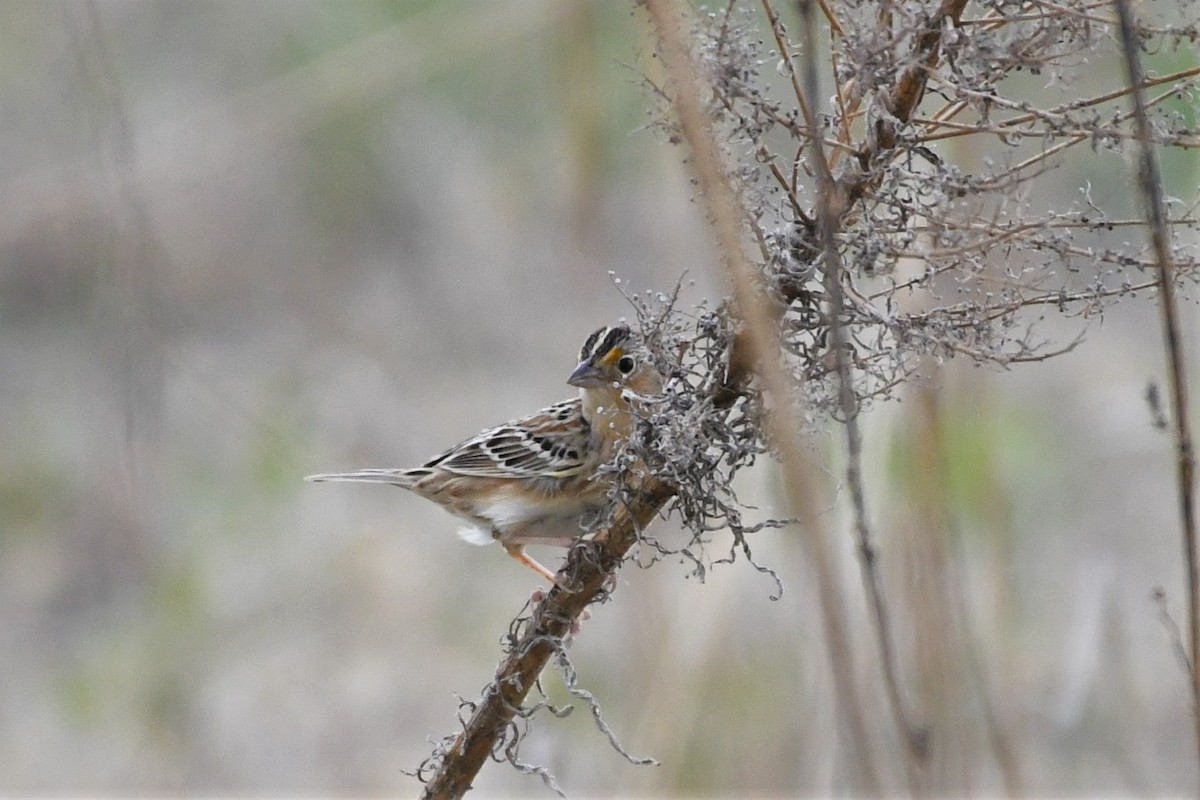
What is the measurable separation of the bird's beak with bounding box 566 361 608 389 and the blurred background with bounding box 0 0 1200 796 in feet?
9.21

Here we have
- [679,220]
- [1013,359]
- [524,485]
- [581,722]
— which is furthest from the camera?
[581,722]

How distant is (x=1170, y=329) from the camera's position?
4.46 feet

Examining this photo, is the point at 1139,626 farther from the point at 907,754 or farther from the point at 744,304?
the point at 744,304

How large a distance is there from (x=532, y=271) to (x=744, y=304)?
722 centimetres

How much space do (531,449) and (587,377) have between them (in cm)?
70

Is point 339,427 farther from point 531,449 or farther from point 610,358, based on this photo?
point 610,358

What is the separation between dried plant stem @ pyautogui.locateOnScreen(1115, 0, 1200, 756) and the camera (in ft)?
4.23

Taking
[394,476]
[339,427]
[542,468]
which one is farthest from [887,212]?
[339,427]

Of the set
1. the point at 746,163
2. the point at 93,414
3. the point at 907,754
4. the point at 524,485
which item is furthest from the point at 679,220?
the point at 93,414

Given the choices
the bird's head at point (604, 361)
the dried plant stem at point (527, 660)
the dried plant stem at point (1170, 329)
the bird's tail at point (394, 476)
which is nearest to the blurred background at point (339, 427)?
the bird's tail at point (394, 476)

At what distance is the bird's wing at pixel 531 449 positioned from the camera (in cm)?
357

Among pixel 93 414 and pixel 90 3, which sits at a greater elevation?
pixel 93 414

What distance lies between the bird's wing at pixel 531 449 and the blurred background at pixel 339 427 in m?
1.96

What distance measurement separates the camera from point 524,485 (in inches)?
143
